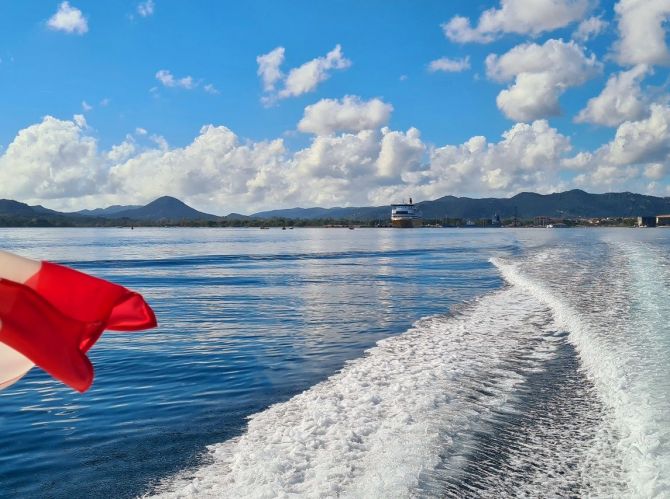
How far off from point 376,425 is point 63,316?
21.1 feet

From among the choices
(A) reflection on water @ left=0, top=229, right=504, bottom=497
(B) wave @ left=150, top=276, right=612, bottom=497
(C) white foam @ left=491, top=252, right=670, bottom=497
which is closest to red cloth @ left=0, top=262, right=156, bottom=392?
(B) wave @ left=150, top=276, right=612, bottom=497

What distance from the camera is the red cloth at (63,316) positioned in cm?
272

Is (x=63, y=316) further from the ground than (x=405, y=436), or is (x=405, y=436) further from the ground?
(x=63, y=316)

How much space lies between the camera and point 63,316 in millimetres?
2877

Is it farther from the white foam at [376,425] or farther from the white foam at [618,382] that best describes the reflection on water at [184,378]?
the white foam at [618,382]

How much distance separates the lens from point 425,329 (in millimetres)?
17344

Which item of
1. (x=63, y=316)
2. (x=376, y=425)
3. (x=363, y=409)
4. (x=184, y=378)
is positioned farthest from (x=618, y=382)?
(x=63, y=316)

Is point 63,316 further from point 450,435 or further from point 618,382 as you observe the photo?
point 618,382

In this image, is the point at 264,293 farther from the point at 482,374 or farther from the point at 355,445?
the point at 355,445

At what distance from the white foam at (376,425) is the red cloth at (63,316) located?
13.6ft

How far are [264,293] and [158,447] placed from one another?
19645 mm

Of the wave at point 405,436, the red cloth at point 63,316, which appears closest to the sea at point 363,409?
the wave at point 405,436

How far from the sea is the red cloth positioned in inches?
163

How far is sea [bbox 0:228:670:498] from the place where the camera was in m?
6.93
